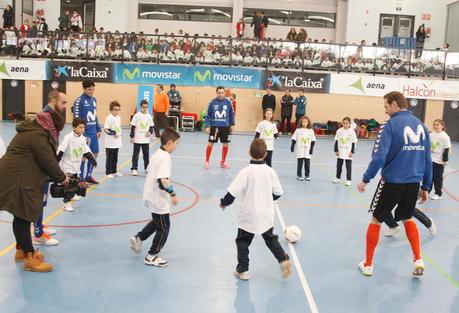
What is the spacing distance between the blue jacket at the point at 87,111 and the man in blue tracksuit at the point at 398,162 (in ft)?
20.3

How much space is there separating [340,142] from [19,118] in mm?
16296

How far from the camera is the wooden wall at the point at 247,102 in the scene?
23344 millimetres

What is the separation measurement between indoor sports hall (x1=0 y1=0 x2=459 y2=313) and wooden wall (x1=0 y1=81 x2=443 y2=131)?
0.07 m

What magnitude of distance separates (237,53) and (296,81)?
122 inches

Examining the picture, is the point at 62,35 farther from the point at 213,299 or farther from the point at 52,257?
the point at 213,299

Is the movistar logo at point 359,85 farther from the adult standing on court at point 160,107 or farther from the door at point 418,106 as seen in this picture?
the adult standing on court at point 160,107

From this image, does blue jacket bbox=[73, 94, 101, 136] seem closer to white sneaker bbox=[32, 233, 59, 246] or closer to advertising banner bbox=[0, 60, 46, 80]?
white sneaker bbox=[32, 233, 59, 246]

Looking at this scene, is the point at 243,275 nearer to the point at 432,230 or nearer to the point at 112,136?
the point at 432,230

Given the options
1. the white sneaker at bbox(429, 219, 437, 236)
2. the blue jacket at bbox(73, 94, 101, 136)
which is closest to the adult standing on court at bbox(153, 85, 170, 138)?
the blue jacket at bbox(73, 94, 101, 136)

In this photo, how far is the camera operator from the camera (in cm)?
521

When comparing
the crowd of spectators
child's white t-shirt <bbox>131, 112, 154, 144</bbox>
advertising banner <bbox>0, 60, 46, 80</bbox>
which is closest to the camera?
child's white t-shirt <bbox>131, 112, 154, 144</bbox>

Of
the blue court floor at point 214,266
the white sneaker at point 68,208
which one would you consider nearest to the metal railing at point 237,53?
the blue court floor at point 214,266

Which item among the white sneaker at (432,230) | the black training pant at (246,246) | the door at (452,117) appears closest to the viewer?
the black training pant at (246,246)

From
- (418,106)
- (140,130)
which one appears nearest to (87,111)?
(140,130)
